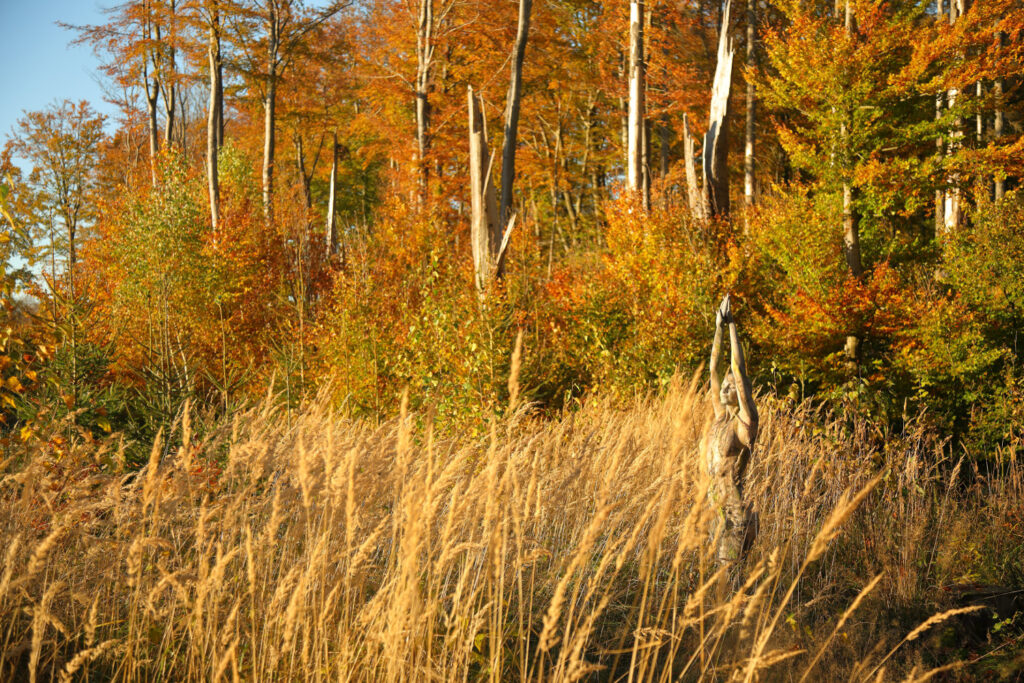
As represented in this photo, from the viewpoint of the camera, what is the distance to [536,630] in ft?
10.3

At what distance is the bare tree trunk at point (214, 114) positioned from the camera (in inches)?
535

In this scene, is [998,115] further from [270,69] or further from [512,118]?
[270,69]

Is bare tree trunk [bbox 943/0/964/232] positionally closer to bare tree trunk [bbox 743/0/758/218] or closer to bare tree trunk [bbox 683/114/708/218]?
bare tree trunk [bbox 743/0/758/218]

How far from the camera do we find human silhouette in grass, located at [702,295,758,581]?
3141 millimetres

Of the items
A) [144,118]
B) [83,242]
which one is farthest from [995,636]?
[144,118]

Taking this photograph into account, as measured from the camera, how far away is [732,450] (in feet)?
10.6

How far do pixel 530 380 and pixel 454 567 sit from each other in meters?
3.52

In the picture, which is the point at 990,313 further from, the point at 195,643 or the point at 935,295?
the point at 195,643

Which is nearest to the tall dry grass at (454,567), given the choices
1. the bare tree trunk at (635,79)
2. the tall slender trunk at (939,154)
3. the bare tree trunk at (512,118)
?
the bare tree trunk at (512,118)

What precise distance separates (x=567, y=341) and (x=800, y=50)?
8.26m

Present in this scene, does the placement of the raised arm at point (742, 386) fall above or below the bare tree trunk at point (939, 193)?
below

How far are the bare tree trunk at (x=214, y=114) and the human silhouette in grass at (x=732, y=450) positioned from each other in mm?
12200

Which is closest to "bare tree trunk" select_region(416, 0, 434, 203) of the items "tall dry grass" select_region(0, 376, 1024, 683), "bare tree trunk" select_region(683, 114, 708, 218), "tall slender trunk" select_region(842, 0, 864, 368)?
"bare tree trunk" select_region(683, 114, 708, 218)

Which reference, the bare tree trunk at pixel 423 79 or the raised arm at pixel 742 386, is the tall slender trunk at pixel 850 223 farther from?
the raised arm at pixel 742 386
